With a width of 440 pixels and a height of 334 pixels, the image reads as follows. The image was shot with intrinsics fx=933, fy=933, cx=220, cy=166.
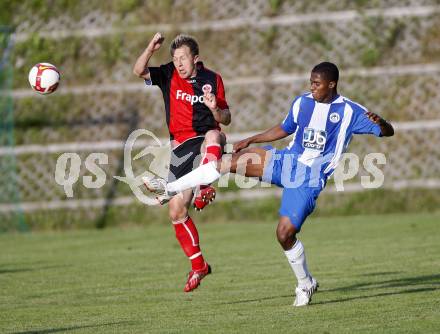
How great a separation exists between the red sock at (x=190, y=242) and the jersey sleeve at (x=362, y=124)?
1905mm

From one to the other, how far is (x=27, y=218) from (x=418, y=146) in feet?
24.6

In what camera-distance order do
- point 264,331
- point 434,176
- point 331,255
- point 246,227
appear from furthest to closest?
point 434,176, point 246,227, point 331,255, point 264,331

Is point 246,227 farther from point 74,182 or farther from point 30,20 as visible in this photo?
point 30,20

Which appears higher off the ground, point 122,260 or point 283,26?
point 283,26

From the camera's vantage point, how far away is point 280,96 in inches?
701

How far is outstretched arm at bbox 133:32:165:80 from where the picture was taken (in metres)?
8.78

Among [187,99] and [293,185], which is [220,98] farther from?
[293,185]

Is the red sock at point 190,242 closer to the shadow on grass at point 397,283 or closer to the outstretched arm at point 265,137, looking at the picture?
the outstretched arm at point 265,137

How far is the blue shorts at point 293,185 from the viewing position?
325 inches

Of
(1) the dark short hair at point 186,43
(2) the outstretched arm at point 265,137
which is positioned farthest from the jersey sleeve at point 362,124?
(1) the dark short hair at point 186,43

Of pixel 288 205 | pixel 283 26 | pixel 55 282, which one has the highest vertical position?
pixel 283 26

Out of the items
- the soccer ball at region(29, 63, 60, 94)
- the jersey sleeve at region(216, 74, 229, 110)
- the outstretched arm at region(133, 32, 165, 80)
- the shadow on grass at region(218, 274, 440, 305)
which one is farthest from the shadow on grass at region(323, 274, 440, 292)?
the soccer ball at region(29, 63, 60, 94)

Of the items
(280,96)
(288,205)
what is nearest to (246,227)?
(280,96)

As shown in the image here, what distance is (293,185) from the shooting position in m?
8.41
